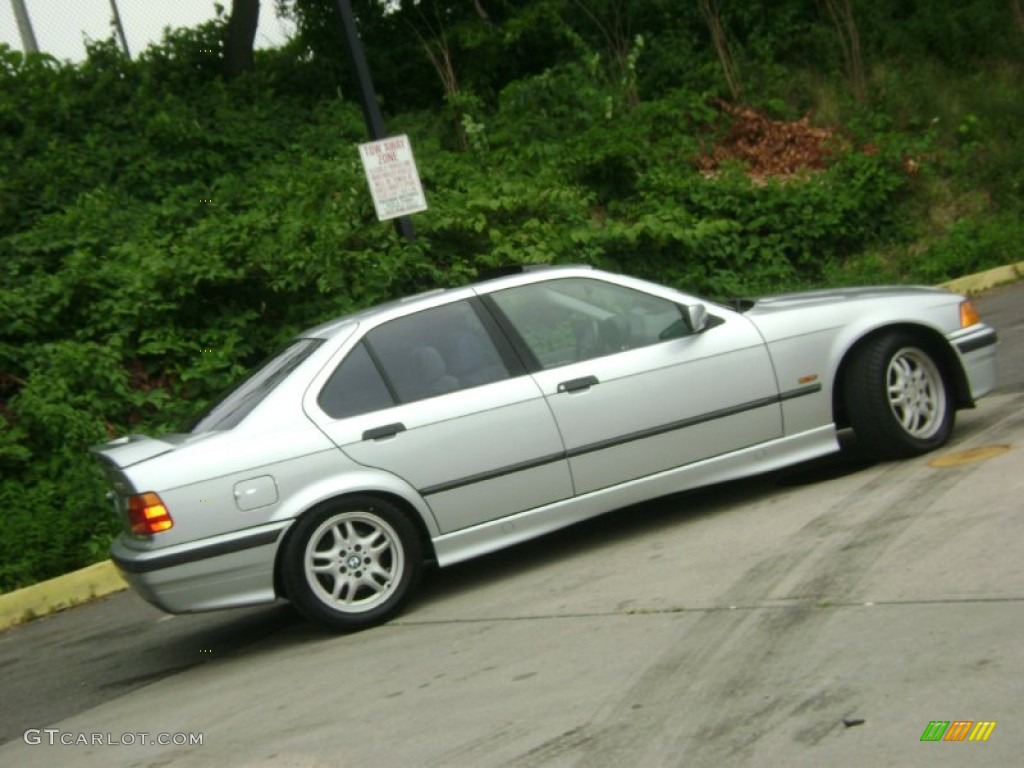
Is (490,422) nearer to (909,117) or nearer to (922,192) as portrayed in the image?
(922,192)

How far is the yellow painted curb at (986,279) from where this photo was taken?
49.0 ft

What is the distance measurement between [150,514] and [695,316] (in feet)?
9.34

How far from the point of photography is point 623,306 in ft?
24.2

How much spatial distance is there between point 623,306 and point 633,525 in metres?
1.21

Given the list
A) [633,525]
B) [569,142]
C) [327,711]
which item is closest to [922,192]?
[569,142]

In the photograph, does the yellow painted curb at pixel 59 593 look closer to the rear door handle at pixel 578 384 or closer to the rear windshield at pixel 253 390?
the rear windshield at pixel 253 390

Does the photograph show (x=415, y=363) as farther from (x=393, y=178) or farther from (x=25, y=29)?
A: (x=25, y=29)

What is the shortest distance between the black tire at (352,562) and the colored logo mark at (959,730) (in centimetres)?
315

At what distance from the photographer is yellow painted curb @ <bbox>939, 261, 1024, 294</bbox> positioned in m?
14.9

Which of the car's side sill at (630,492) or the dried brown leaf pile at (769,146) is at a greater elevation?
the dried brown leaf pile at (769,146)

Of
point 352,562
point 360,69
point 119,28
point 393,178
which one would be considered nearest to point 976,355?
point 352,562

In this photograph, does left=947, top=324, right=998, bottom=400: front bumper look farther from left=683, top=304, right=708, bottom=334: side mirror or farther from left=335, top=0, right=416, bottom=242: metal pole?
left=335, top=0, right=416, bottom=242: metal pole

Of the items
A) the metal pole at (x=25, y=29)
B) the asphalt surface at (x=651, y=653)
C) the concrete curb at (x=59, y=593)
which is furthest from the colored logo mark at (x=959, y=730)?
the metal pole at (x=25, y=29)

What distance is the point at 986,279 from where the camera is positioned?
49.5ft
